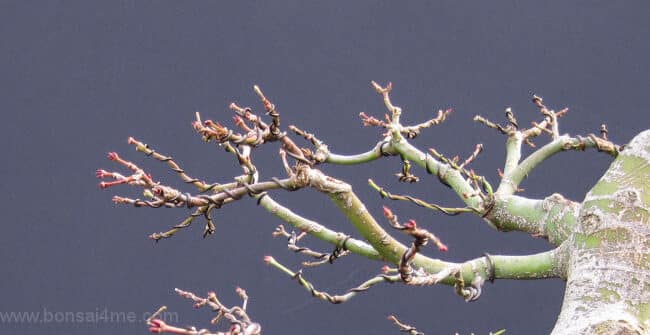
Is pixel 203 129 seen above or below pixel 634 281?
above

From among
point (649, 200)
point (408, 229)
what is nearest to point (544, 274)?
point (649, 200)

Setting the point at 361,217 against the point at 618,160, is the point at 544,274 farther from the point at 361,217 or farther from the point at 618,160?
the point at 361,217

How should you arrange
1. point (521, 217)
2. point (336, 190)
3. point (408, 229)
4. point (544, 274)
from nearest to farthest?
point (408, 229) → point (336, 190) → point (544, 274) → point (521, 217)

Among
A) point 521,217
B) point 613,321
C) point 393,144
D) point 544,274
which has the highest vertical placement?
point 393,144

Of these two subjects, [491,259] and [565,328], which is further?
[491,259]

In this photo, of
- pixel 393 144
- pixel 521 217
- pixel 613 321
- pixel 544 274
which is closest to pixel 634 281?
pixel 613 321

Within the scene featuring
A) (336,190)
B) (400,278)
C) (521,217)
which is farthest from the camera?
(521,217)
